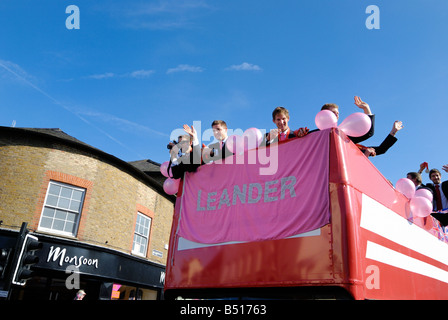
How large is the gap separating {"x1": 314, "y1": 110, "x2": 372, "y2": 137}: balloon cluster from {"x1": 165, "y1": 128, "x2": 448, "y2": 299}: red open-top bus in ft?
0.38

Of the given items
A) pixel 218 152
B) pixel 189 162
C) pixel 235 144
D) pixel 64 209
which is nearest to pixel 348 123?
pixel 235 144

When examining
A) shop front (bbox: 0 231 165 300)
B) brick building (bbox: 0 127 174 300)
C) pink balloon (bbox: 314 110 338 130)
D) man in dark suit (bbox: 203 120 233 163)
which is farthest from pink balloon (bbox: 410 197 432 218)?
brick building (bbox: 0 127 174 300)

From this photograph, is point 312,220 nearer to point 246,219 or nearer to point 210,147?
point 246,219

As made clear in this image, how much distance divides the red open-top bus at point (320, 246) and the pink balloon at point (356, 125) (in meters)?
0.14

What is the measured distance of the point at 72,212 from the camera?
13.8 m

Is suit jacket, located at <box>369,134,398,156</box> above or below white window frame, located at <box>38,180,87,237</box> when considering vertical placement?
below

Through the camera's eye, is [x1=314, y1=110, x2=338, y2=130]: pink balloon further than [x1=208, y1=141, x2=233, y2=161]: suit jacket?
No

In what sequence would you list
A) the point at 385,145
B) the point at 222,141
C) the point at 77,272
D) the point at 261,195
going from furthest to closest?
the point at 77,272 → the point at 222,141 → the point at 385,145 → the point at 261,195

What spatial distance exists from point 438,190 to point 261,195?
4.62 m

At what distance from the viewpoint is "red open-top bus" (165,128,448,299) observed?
10.2 ft

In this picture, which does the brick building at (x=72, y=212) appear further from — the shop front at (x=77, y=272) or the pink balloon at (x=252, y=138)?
the pink balloon at (x=252, y=138)

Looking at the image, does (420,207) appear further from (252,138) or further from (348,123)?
(252,138)

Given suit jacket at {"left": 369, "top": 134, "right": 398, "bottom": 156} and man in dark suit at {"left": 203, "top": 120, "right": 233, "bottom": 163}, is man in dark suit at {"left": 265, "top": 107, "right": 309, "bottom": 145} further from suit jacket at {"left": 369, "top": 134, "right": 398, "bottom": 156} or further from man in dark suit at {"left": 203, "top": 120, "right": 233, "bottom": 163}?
suit jacket at {"left": 369, "top": 134, "right": 398, "bottom": 156}
